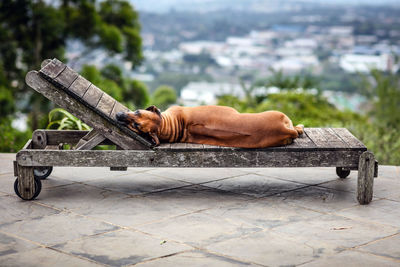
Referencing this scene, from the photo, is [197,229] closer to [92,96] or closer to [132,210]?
[132,210]

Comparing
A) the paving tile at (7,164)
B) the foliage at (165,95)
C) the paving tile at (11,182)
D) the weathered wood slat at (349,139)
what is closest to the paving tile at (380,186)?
the weathered wood slat at (349,139)

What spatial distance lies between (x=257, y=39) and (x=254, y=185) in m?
23.6

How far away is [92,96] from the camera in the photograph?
466 centimetres

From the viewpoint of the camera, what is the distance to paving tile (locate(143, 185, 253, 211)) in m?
4.52

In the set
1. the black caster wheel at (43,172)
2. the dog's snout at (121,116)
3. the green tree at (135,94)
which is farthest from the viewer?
the green tree at (135,94)

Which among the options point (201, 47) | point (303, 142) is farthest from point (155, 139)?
point (201, 47)

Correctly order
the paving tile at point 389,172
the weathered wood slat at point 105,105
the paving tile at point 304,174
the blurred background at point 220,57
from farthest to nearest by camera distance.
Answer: the blurred background at point 220,57 < the paving tile at point 389,172 < the paving tile at point 304,174 < the weathered wood slat at point 105,105

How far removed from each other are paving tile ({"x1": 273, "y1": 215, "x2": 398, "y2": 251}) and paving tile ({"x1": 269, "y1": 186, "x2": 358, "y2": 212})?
289 millimetres

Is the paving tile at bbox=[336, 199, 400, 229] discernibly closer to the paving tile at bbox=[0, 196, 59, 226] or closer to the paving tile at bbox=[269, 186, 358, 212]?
the paving tile at bbox=[269, 186, 358, 212]

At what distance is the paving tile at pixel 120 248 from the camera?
3357 millimetres

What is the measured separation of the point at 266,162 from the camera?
4.53m

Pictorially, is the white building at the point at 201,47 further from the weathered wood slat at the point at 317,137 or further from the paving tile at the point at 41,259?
the paving tile at the point at 41,259

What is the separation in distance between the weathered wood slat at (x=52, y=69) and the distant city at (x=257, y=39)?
16443mm

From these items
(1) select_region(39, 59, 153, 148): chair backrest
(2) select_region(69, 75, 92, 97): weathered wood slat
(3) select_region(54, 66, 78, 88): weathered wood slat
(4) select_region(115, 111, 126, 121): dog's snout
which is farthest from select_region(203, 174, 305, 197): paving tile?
(3) select_region(54, 66, 78, 88): weathered wood slat
